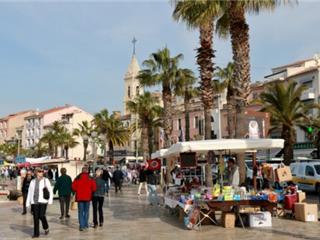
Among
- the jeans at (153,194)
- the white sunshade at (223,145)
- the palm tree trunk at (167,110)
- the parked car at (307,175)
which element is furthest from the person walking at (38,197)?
the palm tree trunk at (167,110)

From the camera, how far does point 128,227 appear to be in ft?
46.6

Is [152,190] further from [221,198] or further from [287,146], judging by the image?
[287,146]

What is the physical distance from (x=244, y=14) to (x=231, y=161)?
5.75 meters

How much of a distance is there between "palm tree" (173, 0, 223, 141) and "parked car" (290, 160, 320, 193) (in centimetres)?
695

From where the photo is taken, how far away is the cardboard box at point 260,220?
44.7 ft

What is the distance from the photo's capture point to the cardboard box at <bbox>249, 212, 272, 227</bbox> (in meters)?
13.6

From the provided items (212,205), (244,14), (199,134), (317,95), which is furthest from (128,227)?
(199,134)

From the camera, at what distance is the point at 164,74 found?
36.4 meters

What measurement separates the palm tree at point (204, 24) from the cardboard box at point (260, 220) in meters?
8.94

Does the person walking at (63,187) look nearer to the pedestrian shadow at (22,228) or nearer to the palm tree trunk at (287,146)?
the pedestrian shadow at (22,228)

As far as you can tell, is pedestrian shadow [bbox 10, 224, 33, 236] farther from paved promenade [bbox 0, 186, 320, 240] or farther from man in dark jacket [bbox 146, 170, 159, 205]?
man in dark jacket [bbox 146, 170, 159, 205]

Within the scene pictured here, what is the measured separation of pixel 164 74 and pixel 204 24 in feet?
53.0

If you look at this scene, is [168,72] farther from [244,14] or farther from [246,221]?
[246,221]

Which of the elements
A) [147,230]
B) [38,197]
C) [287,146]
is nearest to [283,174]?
[147,230]
